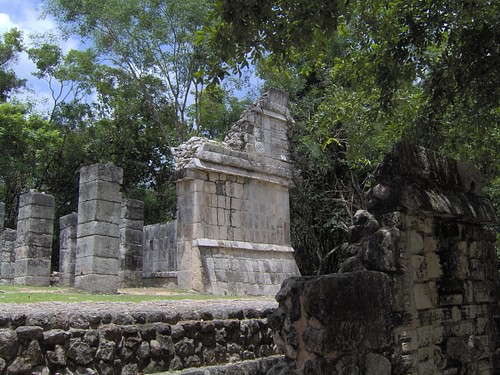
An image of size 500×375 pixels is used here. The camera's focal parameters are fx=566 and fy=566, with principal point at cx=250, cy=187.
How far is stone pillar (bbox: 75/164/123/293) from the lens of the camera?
35.9 feet

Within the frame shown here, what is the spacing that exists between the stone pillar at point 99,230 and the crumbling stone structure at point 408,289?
7.05 metres

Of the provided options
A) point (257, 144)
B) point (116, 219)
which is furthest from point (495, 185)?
point (116, 219)

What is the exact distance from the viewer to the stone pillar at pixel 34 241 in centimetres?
1418

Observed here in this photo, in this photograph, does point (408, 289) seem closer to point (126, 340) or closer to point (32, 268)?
point (126, 340)

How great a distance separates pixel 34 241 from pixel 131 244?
103 inches

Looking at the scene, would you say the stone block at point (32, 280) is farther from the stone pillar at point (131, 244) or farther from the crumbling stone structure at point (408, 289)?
the crumbling stone structure at point (408, 289)

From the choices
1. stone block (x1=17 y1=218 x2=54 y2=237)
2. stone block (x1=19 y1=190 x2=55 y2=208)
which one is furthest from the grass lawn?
stone block (x1=19 y1=190 x2=55 y2=208)

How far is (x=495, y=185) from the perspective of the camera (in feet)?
50.5

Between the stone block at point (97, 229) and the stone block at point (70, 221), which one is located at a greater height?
the stone block at point (70, 221)

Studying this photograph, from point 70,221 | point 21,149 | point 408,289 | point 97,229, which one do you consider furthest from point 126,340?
point 21,149

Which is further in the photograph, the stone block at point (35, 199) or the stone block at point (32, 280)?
the stone block at point (35, 199)

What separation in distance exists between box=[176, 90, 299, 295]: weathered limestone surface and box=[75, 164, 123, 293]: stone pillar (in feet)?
5.59

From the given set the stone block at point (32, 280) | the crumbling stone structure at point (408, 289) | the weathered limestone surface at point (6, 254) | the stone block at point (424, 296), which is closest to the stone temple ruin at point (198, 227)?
the stone block at point (32, 280)

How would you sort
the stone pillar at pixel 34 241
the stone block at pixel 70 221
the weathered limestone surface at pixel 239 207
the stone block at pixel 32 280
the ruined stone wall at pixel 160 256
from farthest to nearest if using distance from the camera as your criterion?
the stone block at pixel 70 221, the stone pillar at pixel 34 241, the stone block at pixel 32 280, the ruined stone wall at pixel 160 256, the weathered limestone surface at pixel 239 207
